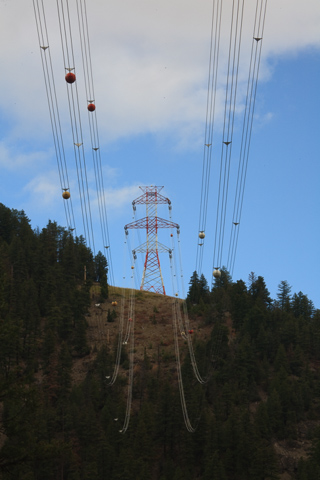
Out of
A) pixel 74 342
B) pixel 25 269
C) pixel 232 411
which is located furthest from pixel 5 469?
pixel 25 269

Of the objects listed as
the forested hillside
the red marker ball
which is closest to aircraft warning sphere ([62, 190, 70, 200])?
the red marker ball

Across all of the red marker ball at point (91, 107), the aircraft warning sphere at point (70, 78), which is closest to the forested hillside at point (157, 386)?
the red marker ball at point (91, 107)

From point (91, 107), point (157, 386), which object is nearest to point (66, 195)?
point (91, 107)

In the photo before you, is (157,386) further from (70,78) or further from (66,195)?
(70,78)

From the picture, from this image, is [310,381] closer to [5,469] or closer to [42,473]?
[42,473]

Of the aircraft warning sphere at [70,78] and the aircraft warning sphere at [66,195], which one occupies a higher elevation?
the aircraft warning sphere at [70,78]

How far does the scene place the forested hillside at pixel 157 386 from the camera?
9015 centimetres

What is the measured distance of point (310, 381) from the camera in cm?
12138

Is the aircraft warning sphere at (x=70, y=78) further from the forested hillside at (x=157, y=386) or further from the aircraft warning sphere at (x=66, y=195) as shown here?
the forested hillside at (x=157, y=386)

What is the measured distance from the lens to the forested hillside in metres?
90.1

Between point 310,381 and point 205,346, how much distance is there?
16.6 metres

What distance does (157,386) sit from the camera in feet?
383

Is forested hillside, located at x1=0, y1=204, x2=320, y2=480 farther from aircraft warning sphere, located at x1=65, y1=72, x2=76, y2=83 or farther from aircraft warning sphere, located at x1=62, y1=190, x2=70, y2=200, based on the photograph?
aircraft warning sphere, located at x1=65, y1=72, x2=76, y2=83

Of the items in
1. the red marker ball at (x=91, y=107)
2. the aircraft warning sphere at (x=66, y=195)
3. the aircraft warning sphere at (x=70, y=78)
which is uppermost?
the red marker ball at (x=91, y=107)
